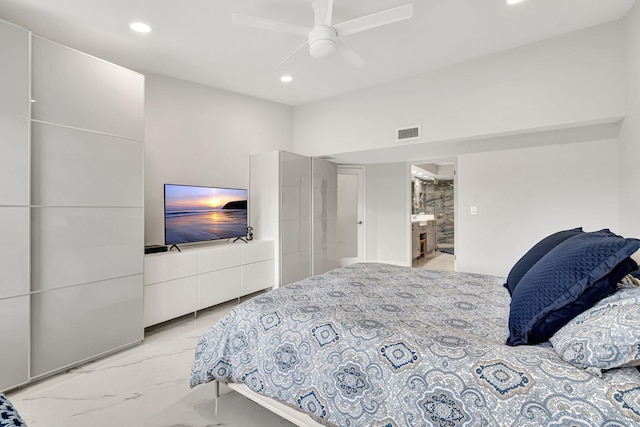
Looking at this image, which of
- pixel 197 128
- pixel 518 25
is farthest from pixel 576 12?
pixel 197 128

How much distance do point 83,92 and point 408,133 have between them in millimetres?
3390

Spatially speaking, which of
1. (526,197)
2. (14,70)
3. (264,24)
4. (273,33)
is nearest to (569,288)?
(264,24)

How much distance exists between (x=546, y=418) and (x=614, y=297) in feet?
1.80

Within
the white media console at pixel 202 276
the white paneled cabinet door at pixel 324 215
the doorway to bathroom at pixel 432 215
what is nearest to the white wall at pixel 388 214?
the doorway to bathroom at pixel 432 215

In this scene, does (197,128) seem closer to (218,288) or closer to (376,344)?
(218,288)

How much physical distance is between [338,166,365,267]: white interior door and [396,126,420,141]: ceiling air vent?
6.73ft

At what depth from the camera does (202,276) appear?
11.2 ft

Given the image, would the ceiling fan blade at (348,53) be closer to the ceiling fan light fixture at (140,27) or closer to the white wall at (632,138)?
the ceiling fan light fixture at (140,27)

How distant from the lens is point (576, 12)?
2680 mm

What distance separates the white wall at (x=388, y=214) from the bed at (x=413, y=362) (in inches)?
154

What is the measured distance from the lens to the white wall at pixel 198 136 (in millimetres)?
3557

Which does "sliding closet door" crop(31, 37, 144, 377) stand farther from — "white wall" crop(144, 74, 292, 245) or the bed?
the bed

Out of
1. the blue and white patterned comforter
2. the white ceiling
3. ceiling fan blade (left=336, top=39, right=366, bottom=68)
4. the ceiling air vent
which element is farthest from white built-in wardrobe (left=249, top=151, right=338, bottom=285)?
the blue and white patterned comforter

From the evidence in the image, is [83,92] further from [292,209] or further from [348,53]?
[292,209]
